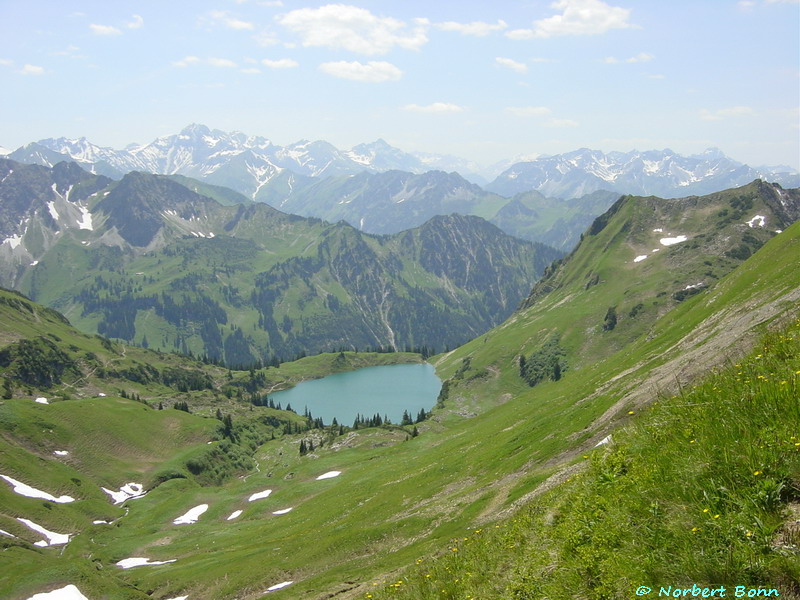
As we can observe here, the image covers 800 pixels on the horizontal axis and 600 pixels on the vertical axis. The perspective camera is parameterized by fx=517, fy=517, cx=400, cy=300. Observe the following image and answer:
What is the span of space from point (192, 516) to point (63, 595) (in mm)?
39910

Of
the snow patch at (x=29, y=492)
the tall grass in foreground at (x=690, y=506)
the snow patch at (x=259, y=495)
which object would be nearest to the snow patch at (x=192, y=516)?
the snow patch at (x=259, y=495)

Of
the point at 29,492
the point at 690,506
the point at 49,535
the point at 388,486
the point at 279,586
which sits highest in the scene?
the point at 690,506

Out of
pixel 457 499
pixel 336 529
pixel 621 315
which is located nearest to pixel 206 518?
pixel 336 529

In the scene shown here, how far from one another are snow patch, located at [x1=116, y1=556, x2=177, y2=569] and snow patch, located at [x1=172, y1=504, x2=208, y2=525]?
54.7ft

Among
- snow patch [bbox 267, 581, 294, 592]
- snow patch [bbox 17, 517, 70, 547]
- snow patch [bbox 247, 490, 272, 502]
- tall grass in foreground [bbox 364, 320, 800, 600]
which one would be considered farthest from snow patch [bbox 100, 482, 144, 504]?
tall grass in foreground [bbox 364, 320, 800, 600]

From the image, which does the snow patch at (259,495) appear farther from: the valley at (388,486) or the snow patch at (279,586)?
the snow patch at (279,586)

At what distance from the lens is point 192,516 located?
9675 cm

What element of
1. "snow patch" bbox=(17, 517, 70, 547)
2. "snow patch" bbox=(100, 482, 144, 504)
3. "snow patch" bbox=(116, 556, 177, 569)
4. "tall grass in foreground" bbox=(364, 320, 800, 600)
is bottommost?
"snow patch" bbox=(100, 482, 144, 504)

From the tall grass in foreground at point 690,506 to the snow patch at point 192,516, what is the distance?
94653mm

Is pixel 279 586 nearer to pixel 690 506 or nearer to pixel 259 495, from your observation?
pixel 690 506

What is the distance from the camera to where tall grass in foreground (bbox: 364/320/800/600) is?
758 cm

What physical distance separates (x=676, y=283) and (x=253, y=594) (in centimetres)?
18193

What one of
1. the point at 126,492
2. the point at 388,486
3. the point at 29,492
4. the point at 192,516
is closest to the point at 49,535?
the point at 29,492

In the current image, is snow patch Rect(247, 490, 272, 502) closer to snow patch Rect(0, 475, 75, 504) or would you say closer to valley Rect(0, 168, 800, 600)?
valley Rect(0, 168, 800, 600)
